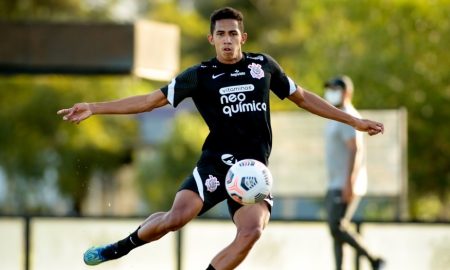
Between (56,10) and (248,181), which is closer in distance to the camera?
(248,181)

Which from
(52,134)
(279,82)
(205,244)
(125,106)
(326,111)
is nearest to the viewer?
(125,106)

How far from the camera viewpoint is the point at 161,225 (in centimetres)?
1327

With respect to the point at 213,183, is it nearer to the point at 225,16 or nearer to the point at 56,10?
the point at 225,16

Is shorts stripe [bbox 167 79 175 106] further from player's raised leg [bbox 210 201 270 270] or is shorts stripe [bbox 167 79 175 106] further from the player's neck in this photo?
player's raised leg [bbox 210 201 270 270]

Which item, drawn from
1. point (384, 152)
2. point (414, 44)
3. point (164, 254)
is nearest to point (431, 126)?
point (414, 44)

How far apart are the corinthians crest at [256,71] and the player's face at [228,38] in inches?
6.1

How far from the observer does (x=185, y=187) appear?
13328mm

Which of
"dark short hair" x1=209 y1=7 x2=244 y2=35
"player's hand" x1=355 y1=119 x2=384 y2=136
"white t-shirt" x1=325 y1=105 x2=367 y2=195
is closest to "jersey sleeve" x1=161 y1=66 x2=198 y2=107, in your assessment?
"dark short hair" x1=209 y1=7 x2=244 y2=35

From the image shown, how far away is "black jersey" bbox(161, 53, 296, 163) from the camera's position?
13172mm

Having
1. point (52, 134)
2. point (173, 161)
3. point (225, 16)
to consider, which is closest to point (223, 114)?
point (225, 16)

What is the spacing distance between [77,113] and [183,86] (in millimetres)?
872

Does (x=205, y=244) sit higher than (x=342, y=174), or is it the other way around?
(x=342, y=174)

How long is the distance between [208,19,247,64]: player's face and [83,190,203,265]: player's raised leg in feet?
3.74

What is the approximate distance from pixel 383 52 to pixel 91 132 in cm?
2318
